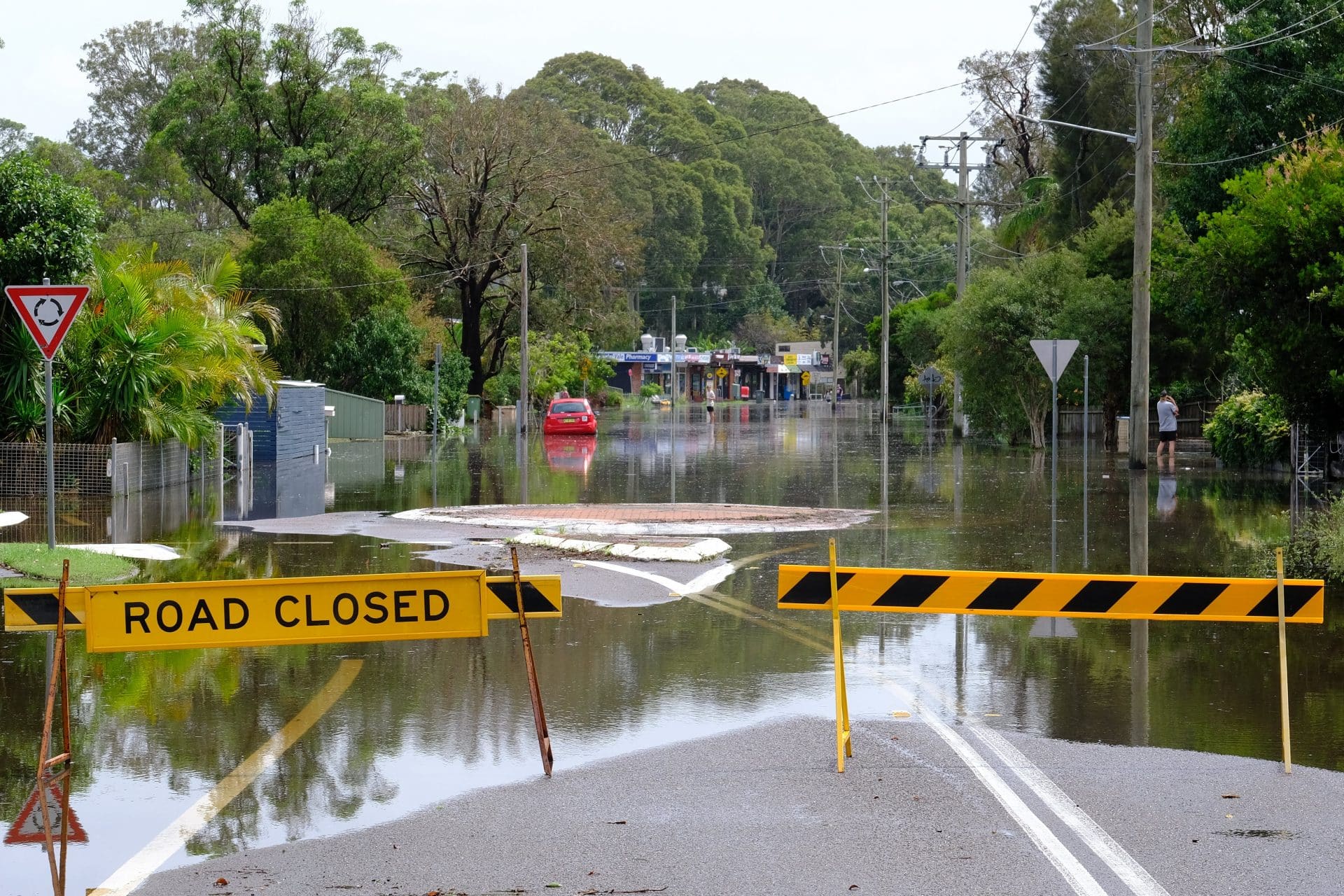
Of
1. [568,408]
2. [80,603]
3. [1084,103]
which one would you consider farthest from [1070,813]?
[1084,103]

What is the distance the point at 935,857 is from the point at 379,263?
5505 centimetres

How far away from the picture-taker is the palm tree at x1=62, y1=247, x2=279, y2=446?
24.3 meters

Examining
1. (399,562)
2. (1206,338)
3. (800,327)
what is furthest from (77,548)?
(800,327)

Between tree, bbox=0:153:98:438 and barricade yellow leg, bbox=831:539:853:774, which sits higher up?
tree, bbox=0:153:98:438

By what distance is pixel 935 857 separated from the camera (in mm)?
5992

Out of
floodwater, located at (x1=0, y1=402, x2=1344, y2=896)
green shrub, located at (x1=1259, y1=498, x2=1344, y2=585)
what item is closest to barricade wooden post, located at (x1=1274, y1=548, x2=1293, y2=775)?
floodwater, located at (x1=0, y1=402, x2=1344, y2=896)

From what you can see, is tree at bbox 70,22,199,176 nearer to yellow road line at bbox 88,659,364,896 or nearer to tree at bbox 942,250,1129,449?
tree at bbox 942,250,1129,449

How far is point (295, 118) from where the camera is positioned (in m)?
60.0

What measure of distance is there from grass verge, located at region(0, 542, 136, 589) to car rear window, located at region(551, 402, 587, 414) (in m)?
39.3

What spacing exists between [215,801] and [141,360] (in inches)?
752

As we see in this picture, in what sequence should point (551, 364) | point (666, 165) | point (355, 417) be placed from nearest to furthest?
point (355, 417) → point (551, 364) → point (666, 165)

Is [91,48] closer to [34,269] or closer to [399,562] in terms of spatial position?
[34,269]

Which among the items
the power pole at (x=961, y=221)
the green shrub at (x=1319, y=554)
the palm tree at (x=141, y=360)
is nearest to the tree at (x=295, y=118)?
the power pole at (x=961, y=221)

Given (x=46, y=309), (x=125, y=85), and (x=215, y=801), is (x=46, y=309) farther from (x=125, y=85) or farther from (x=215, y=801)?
(x=125, y=85)
